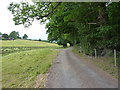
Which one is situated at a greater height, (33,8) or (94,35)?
(33,8)

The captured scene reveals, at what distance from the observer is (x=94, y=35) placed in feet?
34.3

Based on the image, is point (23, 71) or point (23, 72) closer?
point (23, 72)

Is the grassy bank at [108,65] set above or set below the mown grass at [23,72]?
above

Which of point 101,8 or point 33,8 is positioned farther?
point 33,8

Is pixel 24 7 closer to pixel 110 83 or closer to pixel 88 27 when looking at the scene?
pixel 88 27

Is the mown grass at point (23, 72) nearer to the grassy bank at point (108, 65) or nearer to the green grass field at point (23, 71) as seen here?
the green grass field at point (23, 71)

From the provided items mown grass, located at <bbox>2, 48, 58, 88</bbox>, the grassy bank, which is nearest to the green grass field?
mown grass, located at <bbox>2, 48, 58, 88</bbox>

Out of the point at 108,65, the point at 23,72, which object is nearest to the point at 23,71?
the point at 23,72

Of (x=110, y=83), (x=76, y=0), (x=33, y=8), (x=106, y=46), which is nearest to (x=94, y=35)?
(x=106, y=46)

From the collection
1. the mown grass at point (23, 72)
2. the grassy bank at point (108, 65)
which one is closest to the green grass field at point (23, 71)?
the mown grass at point (23, 72)

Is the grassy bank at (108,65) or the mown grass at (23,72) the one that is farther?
the grassy bank at (108,65)

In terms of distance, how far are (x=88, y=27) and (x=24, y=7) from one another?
6877 mm

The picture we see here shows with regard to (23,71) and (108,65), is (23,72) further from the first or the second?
(108,65)

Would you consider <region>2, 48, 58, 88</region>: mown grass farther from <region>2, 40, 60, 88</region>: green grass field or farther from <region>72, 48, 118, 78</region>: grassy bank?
<region>72, 48, 118, 78</region>: grassy bank
